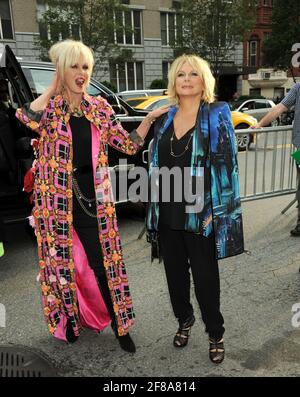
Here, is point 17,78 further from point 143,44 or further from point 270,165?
point 143,44

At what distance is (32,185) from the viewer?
9.71 ft

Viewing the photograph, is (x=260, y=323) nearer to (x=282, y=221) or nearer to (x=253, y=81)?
(x=282, y=221)

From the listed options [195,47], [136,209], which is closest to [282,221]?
[136,209]

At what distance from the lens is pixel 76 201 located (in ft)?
8.94

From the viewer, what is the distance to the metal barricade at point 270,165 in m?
5.34

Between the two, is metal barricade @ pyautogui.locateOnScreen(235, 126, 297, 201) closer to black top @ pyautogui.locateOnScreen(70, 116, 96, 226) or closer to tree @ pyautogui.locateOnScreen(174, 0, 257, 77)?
black top @ pyautogui.locateOnScreen(70, 116, 96, 226)

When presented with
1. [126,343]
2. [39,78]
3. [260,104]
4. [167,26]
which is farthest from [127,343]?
[167,26]

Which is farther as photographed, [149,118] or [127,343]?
[127,343]

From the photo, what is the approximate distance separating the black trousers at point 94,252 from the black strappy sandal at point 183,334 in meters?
0.46

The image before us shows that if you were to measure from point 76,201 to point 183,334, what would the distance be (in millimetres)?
1168

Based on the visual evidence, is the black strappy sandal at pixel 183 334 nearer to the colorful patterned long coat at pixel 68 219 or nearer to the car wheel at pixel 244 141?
the colorful patterned long coat at pixel 68 219

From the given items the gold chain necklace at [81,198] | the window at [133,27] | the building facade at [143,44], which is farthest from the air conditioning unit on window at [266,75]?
the gold chain necklace at [81,198]

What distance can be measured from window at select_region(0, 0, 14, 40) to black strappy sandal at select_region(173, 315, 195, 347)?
26531 millimetres
